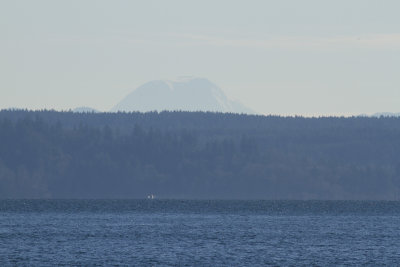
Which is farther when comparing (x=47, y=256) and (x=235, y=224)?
(x=235, y=224)

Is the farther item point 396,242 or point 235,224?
point 235,224

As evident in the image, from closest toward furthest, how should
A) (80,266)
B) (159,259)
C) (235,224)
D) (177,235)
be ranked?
1. (80,266)
2. (159,259)
3. (177,235)
4. (235,224)

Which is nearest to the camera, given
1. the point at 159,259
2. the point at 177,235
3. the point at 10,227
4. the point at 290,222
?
the point at 159,259

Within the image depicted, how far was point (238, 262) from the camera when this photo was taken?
10981cm

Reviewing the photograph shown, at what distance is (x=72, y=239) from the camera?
137 meters

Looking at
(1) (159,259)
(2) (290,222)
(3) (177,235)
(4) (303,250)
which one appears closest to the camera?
(1) (159,259)

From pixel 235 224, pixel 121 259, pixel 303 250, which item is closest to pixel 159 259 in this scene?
pixel 121 259

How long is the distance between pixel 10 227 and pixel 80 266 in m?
58.9

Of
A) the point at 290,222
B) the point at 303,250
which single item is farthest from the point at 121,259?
the point at 290,222

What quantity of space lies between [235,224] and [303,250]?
57.3 m

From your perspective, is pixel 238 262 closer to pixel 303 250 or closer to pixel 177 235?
pixel 303 250

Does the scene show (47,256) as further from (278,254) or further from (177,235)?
(177,235)

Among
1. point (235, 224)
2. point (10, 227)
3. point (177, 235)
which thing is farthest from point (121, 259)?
point (235, 224)

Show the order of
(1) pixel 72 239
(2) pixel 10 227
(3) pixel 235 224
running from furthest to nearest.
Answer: (3) pixel 235 224
(2) pixel 10 227
(1) pixel 72 239
